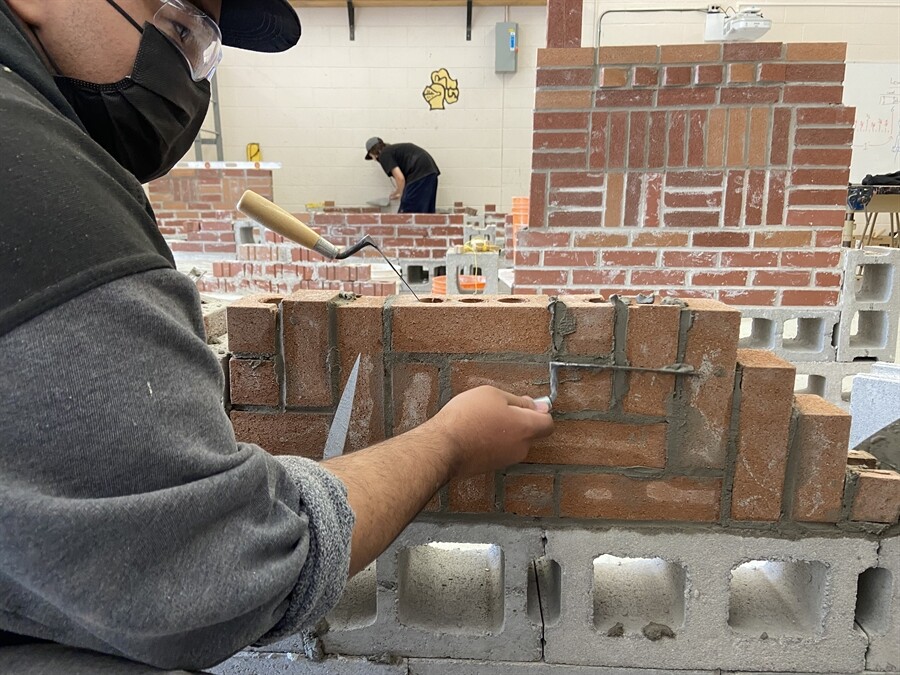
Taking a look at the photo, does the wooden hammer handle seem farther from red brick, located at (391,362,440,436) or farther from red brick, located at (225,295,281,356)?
red brick, located at (391,362,440,436)

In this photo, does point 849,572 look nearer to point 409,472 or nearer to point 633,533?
point 633,533

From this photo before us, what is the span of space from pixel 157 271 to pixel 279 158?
32.1 ft

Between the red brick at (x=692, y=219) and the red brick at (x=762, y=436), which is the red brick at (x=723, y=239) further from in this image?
the red brick at (x=762, y=436)

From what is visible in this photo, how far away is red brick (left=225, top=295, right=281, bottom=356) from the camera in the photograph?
4.93 ft

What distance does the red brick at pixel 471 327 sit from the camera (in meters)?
1.51

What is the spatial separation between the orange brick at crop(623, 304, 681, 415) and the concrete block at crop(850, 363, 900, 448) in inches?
29.8

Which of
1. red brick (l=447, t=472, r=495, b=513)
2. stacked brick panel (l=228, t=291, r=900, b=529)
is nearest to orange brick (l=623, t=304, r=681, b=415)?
stacked brick panel (l=228, t=291, r=900, b=529)

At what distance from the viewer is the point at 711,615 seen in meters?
1.57

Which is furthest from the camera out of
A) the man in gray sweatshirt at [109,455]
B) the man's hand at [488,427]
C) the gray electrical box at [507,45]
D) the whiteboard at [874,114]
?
the gray electrical box at [507,45]

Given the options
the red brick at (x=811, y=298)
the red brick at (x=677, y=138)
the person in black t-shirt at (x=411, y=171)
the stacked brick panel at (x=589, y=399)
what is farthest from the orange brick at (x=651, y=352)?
the person in black t-shirt at (x=411, y=171)

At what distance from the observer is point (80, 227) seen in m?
0.72

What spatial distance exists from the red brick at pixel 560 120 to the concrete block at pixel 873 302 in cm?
162

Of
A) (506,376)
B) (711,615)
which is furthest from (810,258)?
(506,376)

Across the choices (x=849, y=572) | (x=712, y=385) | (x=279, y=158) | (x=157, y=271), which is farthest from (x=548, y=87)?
(x=279, y=158)
